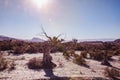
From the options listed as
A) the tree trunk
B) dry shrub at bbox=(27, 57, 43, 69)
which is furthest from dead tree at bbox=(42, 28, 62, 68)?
dry shrub at bbox=(27, 57, 43, 69)

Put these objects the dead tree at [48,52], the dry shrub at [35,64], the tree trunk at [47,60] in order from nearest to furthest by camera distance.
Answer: the dry shrub at [35,64] < the tree trunk at [47,60] < the dead tree at [48,52]

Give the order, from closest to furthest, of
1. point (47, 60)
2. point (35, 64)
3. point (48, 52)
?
1. point (35, 64)
2. point (47, 60)
3. point (48, 52)

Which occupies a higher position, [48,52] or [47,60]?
[48,52]

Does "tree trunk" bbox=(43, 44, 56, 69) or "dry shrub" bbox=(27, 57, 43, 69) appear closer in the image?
"dry shrub" bbox=(27, 57, 43, 69)

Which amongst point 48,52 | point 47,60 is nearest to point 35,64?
point 47,60

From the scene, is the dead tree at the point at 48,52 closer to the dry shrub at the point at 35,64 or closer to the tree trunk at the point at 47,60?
the tree trunk at the point at 47,60

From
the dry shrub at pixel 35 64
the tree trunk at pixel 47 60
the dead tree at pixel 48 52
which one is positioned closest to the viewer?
the dry shrub at pixel 35 64

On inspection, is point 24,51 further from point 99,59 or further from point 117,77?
point 117,77

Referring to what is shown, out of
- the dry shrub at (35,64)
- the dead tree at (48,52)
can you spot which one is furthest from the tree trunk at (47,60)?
the dry shrub at (35,64)

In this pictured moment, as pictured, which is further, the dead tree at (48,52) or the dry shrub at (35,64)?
the dead tree at (48,52)

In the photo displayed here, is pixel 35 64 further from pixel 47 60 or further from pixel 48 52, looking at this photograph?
pixel 48 52

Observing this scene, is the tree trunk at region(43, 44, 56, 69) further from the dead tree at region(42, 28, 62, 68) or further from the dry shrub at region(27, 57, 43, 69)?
the dry shrub at region(27, 57, 43, 69)

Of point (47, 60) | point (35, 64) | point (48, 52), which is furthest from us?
point (48, 52)

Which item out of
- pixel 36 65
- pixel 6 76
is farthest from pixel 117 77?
pixel 6 76
